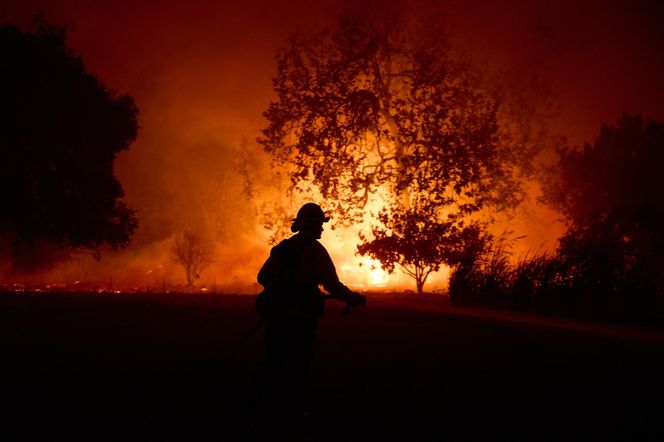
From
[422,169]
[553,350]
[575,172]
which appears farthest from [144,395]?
[575,172]

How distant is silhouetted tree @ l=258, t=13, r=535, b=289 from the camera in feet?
63.7

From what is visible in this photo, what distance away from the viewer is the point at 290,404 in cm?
496

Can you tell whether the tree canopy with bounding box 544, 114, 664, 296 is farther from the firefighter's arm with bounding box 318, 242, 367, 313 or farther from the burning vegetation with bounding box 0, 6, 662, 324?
the firefighter's arm with bounding box 318, 242, 367, 313

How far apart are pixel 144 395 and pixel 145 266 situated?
42874mm

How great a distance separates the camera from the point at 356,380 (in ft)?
22.1

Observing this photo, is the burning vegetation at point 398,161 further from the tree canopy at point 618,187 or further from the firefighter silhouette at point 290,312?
the firefighter silhouette at point 290,312

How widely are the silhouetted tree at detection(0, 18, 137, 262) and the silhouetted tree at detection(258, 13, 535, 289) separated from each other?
7056mm

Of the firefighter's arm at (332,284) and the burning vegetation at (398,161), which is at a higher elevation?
the burning vegetation at (398,161)

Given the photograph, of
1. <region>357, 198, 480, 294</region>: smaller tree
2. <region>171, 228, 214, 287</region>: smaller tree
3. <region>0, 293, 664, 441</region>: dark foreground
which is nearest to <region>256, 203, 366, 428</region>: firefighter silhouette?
<region>0, 293, 664, 441</region>: dark foreground

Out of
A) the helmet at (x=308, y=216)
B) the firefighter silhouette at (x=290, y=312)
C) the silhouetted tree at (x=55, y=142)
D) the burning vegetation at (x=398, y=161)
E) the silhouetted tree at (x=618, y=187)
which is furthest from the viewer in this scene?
the silhouetted tree at (x=618, y=187)

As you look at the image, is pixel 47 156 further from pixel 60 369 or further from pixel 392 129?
pixel 60 369

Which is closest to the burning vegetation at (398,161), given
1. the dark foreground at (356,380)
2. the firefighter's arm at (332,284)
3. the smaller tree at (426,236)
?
the smaller tree at (426,236)

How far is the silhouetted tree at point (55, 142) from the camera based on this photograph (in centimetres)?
2141

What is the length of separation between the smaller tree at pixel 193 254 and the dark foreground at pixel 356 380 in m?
29.2
